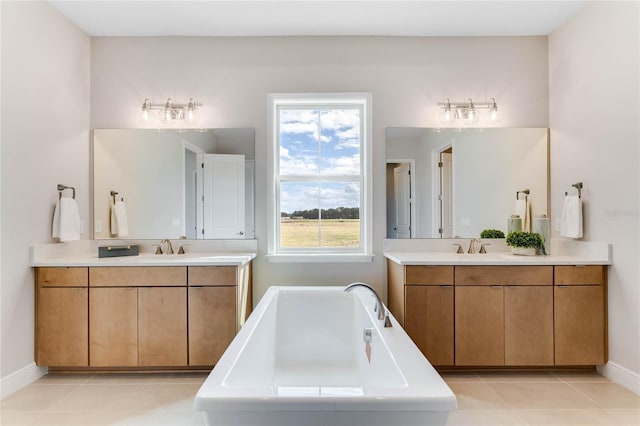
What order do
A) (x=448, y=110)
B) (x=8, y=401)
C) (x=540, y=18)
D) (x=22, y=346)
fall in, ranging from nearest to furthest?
(x=8, y=401), (x=22, y=346), (x=540, y=18), (x=448, y=110)

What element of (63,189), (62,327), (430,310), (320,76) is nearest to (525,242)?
(430,310)

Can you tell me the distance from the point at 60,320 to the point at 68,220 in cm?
72

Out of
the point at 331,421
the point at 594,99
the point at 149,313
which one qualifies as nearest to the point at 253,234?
the point at 149,313

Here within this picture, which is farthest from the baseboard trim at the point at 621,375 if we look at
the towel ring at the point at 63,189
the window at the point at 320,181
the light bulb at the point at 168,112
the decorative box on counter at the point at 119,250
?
the towel ring at the point at 63,189

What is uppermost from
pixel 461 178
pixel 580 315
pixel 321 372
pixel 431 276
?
pixel 461 178

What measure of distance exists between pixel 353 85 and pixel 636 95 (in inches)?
76.6

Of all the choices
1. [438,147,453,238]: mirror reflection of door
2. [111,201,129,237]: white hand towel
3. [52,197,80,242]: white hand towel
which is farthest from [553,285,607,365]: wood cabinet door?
[52,197,80,242]: white hand towel

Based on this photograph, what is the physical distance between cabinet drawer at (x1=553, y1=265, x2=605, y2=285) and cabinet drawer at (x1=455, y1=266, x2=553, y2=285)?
55 millimetres

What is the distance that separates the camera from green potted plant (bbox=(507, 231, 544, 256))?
9.11 feet

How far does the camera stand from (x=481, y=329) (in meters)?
2.53

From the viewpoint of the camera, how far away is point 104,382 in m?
2.49

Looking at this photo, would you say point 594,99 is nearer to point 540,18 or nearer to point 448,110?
point 540,18

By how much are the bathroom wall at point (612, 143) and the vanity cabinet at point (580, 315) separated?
0.23 feet

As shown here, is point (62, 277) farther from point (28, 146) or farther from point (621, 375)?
point (621, 375)
